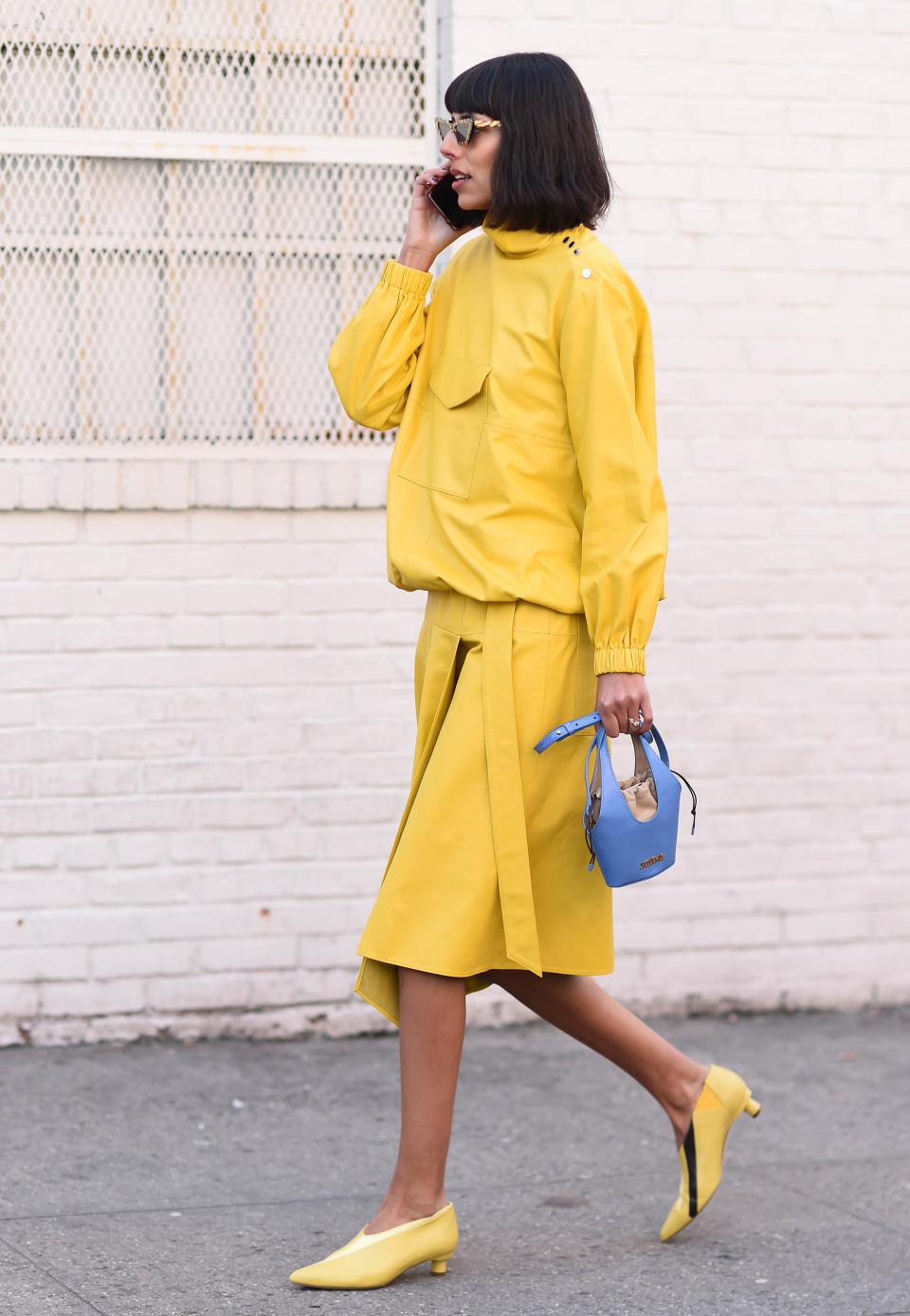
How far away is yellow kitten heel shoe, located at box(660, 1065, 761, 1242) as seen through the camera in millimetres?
3150

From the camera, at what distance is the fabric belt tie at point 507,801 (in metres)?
2.90

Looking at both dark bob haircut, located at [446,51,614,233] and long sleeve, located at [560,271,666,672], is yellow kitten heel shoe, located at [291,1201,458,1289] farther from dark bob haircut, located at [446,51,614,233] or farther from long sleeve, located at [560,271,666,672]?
dark bob haircut, located at [446,51,614,233]

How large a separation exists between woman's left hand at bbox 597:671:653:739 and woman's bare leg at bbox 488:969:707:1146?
52 cm

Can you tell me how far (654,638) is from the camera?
471 cm

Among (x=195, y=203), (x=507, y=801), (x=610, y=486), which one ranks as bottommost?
(x=507, y=801)

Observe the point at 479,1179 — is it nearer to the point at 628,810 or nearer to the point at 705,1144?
the point at 705,1144

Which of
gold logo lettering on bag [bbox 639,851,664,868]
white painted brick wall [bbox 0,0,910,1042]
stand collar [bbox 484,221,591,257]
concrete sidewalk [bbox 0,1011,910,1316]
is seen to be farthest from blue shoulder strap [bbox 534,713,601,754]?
white painted brick wall [bbox 0,0,910,1042]

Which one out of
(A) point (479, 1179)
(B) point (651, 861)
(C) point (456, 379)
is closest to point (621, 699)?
(B) point (651, 861)

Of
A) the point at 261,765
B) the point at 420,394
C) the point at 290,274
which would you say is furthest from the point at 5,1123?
the point at 290,274

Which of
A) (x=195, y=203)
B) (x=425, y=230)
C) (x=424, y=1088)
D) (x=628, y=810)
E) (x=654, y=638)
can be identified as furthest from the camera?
(x=654, y=638)

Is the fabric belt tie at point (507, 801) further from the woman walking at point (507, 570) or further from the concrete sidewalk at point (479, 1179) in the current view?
the concrete sidewalk at point (479, 1179)

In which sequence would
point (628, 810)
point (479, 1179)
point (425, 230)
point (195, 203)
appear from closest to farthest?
point (628, 810)
point (425, 230)
point (479, 1179)
point (195, 203)

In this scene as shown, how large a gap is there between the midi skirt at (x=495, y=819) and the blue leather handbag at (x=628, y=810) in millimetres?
63

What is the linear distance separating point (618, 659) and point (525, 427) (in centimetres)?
45
